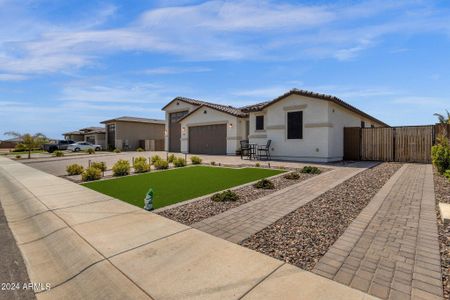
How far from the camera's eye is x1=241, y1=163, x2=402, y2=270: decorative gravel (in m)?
3.26

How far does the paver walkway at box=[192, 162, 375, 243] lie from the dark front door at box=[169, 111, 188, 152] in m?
22.3

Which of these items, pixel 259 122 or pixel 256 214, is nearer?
pixel 256 214

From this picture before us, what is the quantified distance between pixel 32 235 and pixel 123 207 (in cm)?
163

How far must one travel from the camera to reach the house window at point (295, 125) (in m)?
15.4

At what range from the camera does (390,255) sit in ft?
10.4

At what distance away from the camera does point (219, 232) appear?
13.2 feet

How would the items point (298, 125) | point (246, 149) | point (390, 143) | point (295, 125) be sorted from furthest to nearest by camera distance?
point (246, 149), point (295, 125), point (298, 125), point (390, 143)

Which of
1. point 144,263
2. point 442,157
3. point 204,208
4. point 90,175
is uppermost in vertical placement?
point 442,157

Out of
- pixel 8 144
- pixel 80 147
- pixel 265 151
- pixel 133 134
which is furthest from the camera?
pixel 8 144

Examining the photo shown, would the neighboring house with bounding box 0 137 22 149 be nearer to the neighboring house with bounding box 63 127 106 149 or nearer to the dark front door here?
the neighboring house with bounding box 63 127 106 149

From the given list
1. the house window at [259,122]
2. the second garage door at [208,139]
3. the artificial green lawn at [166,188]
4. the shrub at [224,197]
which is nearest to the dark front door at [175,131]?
the second garage door at [208,139]

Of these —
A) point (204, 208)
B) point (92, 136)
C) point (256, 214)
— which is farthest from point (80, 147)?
point (256, 214)

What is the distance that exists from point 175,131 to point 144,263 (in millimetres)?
26329

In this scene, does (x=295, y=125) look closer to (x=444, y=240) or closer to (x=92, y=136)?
(x=444, y=240)
